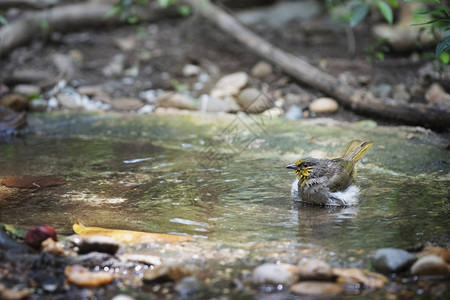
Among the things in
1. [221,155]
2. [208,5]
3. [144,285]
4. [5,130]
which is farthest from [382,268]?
[208,5]

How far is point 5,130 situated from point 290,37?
17.9ft

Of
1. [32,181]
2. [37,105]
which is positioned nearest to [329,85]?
[37,105]

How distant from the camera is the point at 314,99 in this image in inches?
321

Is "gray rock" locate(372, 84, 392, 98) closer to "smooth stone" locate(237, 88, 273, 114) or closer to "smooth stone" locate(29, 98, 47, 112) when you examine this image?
"smooth stone" locate(237, 88, 273, 114)

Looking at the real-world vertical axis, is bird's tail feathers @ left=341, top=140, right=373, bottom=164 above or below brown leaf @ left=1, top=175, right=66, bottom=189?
above

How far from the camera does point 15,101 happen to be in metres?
8.04

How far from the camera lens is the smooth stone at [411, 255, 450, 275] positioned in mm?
3193

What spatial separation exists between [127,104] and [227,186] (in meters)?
3.77

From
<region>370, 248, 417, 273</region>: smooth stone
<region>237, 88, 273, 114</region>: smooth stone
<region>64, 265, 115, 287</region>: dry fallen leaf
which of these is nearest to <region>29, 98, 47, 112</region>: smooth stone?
<region>237, 88, 273, 114</region>: smooth stone

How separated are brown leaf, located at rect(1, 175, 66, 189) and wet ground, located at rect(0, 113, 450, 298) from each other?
0.39 feet

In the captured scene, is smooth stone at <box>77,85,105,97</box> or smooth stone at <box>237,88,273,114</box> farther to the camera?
smooth stone at <box>77,85,105,97</box>

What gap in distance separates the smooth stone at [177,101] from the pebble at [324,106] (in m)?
1.67

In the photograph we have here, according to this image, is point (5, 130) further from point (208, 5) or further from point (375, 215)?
point (375, 215)

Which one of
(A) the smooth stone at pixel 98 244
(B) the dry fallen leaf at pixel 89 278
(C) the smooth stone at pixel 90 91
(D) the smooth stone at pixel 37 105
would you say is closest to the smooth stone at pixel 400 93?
(C) the smooth stone at pixel 90 91
